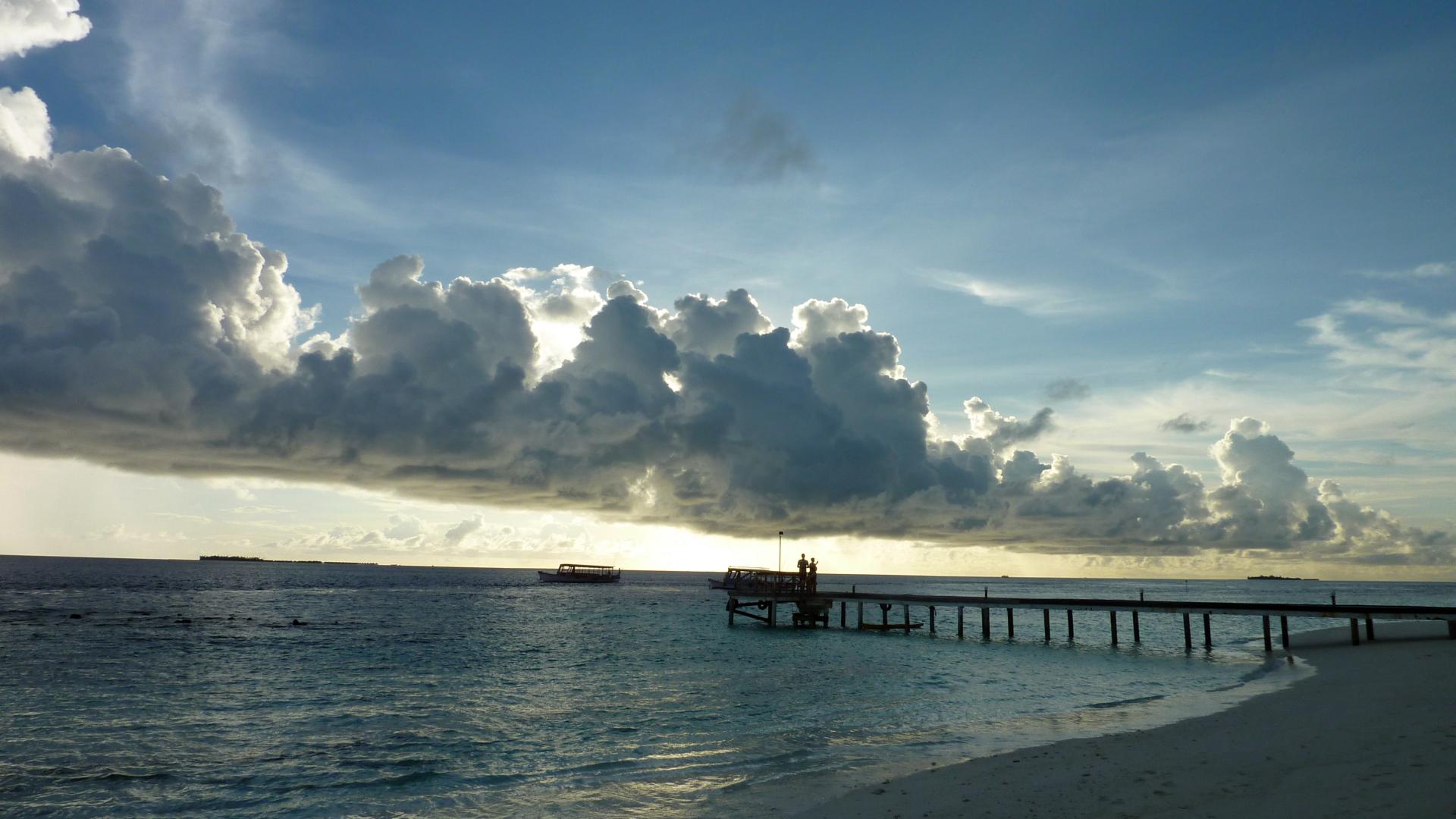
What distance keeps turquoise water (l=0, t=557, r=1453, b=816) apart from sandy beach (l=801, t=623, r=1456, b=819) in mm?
2438

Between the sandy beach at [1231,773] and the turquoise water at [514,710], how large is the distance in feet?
8.00

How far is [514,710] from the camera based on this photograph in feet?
97.5

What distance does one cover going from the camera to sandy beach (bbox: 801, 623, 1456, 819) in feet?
41.2

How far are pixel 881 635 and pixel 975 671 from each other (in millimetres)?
25891

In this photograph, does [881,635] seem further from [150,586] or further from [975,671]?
[150,586]


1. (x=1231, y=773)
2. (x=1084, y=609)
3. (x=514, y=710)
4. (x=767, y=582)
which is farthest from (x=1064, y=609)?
(x=1231, y=773)

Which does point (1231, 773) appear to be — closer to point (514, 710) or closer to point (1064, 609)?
point (514, 710)

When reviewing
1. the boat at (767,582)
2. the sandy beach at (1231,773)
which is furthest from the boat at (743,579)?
Result: the sandy beach at (1231,773)

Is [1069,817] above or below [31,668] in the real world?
above

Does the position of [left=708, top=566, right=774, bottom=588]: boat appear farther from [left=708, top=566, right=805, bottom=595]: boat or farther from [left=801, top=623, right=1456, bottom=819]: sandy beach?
[left=801, top=623, right=1456, bottom=819]: sandy beach

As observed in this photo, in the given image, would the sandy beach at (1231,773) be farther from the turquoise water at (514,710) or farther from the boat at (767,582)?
the boat at (767,582)

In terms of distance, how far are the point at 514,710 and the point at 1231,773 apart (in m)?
22.7

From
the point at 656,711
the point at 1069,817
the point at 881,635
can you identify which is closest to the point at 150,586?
the point at 881,635

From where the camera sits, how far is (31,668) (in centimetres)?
3872
